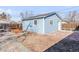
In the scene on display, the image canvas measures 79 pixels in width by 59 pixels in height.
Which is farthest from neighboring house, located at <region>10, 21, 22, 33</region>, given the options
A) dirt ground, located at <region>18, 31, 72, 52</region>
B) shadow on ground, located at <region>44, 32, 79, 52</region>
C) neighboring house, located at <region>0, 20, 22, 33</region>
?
shadow on ground, located at <region>44, 32, 79, 52</region>

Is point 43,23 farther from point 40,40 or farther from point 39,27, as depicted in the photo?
point 40,40

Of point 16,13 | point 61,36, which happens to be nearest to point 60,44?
point 61,36

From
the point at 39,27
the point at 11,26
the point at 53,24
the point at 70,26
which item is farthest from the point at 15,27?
the point at 70,26

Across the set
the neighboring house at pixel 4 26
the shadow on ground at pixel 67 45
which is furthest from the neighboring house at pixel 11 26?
the shadow on ground at pixel 67 45

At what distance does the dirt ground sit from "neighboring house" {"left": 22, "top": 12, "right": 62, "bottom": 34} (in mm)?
62

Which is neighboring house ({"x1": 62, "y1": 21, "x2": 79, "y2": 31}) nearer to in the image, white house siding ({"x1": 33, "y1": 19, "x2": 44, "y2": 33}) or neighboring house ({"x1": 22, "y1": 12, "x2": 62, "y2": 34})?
neighboring house ({"x1": 22, "y1": 12, "x2": 62, "y2": 34})

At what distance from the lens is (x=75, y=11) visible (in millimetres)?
3387

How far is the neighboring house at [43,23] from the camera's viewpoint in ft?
11.1

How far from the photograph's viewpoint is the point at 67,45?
342 centimetres

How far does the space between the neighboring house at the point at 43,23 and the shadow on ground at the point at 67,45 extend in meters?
0.18

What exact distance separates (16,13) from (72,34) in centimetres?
73

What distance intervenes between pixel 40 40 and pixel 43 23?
209mm

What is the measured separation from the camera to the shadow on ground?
3.42 metres
